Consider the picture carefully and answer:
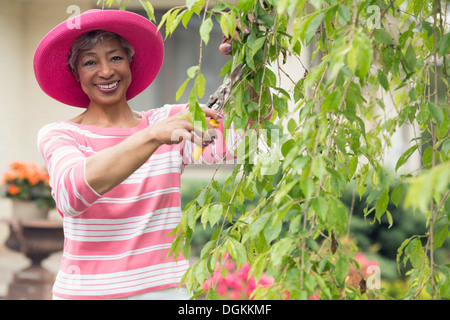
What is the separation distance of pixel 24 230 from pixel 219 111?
8.91ft

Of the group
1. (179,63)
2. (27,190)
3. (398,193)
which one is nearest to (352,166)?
(398,193)

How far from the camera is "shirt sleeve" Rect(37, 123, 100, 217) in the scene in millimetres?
1074

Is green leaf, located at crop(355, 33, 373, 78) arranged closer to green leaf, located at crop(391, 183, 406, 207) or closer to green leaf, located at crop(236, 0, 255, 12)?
green leaf, located at crop(236, 0, 255, 12)

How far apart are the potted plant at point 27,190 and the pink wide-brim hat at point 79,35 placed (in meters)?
2.11

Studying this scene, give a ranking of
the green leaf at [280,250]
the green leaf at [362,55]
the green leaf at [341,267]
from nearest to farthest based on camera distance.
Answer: the green leaf at [362,55] < the green leaf at [280,250] < the green leaf at [341,267]

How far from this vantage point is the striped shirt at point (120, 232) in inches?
50.8

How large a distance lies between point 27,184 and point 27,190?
0.04 m

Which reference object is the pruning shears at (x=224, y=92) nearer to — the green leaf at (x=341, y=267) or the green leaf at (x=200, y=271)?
the green leaf at (x=200, y=271)

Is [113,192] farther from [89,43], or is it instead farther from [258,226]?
[258,226]

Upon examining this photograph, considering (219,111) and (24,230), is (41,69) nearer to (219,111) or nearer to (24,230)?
(219,111)

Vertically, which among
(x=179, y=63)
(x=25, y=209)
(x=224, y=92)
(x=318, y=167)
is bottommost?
(x=25, y=209)

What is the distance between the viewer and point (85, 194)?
3.54ft

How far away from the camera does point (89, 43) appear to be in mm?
1333

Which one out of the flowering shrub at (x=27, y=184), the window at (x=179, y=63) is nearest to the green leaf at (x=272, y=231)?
the flowering shrub at (x=27, y=184)
